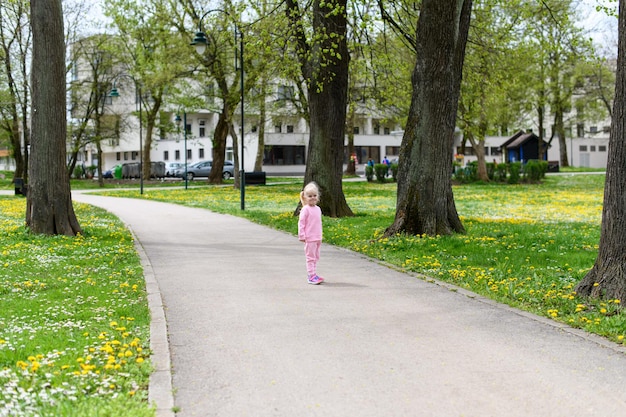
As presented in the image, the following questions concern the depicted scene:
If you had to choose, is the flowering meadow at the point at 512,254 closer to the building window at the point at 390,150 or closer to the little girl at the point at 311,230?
the little girl at the point at 311,230

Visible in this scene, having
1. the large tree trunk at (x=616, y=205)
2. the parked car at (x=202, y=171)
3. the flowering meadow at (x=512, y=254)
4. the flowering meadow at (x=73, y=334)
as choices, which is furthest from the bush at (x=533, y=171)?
Answer: the large tree trunk at (x=616, y=205)

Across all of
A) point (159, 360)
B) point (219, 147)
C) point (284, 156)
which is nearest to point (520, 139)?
point (284, 156)

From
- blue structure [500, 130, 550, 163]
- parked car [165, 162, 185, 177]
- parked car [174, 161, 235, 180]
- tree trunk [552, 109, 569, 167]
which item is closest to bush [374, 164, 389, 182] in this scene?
tree trunk [552, 109, 569, 167]

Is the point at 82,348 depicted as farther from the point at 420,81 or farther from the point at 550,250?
the point at 420,81

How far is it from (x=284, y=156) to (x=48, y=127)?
60.8 m

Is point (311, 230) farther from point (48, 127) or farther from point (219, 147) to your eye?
point (219, 147)

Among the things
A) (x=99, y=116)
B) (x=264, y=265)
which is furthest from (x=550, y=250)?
(x=99, y=116)

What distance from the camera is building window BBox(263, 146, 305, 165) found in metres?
74.8

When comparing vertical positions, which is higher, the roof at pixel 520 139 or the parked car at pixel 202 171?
the roof at pixel 520 139

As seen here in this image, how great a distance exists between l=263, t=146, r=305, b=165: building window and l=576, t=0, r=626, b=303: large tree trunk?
6706 cm

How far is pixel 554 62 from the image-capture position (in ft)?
185

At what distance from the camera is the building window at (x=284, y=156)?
245 feet

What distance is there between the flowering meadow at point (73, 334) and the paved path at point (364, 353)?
240 mm

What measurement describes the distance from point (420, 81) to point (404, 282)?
17.7ft
